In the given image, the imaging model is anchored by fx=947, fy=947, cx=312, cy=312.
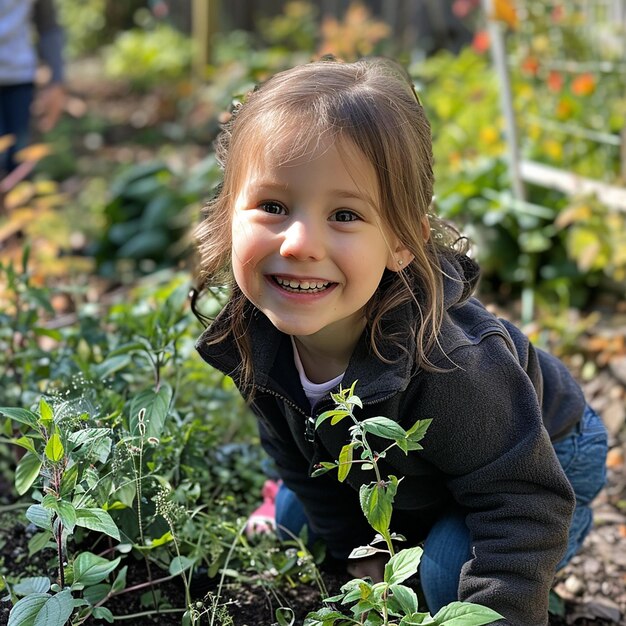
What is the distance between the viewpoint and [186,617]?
5.76 ft

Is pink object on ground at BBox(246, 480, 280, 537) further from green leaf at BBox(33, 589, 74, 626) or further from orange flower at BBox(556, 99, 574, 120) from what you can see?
orange flower at BBox(556, 99, 574, 120)

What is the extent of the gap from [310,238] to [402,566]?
0.54 meters

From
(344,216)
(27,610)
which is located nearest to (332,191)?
(344,216)

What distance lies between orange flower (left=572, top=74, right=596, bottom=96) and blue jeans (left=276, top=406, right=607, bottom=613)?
2.29 meters

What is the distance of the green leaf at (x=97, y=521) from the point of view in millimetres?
1477

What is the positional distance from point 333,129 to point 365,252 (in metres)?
0.21

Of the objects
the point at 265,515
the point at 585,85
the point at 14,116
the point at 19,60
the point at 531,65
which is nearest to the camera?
the point at 265,515

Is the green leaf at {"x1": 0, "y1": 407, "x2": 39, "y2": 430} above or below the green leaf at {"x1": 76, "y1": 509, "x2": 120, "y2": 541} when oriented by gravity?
above

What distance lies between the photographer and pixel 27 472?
167 cm

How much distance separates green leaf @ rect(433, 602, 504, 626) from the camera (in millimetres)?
1395

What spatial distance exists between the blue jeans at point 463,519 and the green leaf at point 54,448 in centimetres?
77

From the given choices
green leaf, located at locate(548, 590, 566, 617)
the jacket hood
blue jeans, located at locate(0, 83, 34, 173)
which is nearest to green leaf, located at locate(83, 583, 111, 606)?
the jacket hood

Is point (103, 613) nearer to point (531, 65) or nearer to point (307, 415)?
point (307, 415)

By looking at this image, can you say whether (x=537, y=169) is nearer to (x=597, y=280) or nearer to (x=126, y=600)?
(x=597, y=280)
